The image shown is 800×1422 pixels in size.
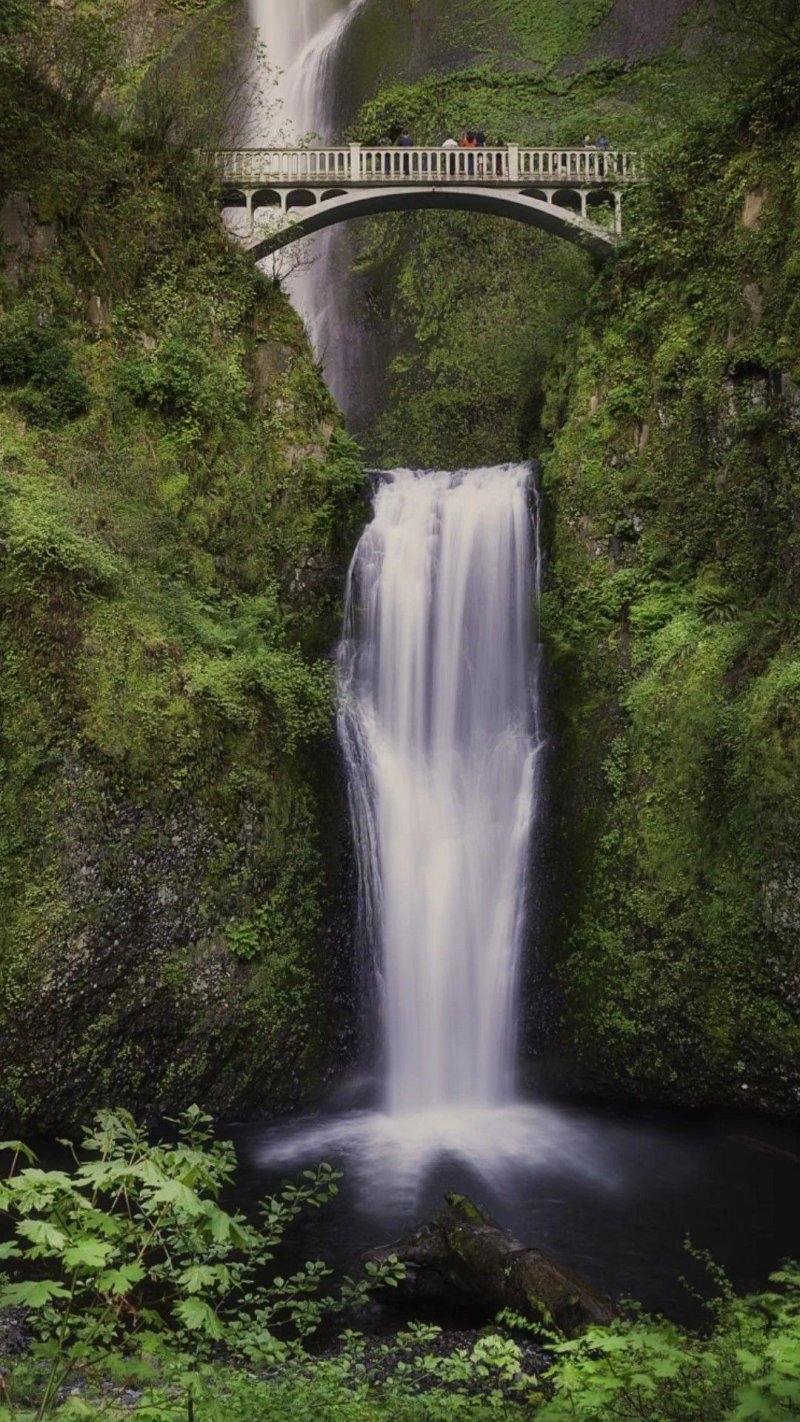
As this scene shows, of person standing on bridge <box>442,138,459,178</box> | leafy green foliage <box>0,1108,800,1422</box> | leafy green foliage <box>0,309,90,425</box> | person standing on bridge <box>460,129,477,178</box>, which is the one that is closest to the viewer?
leafy green foliage <box>0,1108,800,1422</box>

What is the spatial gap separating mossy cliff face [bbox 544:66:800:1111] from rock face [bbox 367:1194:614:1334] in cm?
390

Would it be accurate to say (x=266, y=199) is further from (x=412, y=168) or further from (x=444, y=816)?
(x=444, y=816)

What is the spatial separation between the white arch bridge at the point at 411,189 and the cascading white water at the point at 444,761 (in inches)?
177

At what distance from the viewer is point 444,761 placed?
42.5ft

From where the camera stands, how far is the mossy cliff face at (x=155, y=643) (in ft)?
33.0

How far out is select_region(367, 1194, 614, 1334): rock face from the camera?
6711 mm

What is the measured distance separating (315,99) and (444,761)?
67.5ft

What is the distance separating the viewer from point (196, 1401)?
369 cm

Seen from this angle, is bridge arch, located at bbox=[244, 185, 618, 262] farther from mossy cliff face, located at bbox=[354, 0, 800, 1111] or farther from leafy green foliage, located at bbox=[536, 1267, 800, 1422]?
leafy green foliage, located at bbox=[536, 1267, 800, 1422]

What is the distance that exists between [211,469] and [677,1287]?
→ 34.4ft

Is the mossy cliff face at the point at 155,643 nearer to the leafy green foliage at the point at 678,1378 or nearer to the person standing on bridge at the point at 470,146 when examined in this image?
the person standing on bridge at the point at 470,146

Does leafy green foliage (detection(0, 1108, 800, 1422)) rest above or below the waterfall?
below

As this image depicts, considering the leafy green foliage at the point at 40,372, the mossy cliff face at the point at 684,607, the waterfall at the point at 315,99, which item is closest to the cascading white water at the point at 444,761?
the mossy cliff face at the point at 684,607

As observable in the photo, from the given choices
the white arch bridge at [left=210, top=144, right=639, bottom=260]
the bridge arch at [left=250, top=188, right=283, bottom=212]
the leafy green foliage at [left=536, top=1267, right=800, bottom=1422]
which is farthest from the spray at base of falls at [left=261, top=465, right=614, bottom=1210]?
the bridge arch at [left=250, top=188, right=283, bottom=212]
